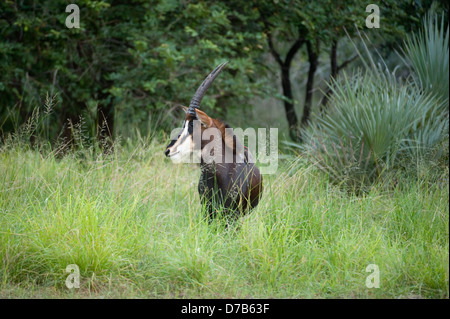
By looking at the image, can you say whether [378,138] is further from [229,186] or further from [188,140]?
[188,140]

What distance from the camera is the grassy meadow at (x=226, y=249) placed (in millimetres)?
3658

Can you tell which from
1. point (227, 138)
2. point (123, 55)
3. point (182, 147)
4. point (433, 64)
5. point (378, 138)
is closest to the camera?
point (182, 147)

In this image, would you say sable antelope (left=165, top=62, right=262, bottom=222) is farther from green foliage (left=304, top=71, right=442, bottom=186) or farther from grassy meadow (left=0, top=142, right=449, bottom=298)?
green foliage (left=304, top=71, right=442, bottom=186)

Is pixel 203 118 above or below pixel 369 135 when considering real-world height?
above

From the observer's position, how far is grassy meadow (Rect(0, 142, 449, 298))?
366 cm

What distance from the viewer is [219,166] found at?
13.3ft

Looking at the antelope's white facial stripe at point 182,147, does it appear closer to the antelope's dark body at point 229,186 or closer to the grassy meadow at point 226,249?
the antelope's dark body at point 229,186

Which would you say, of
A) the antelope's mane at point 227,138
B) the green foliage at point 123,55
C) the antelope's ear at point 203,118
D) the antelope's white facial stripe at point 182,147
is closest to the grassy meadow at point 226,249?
the antelope's white facial stripe at point 182,147

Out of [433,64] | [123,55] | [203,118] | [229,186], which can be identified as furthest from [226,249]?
[123,55]

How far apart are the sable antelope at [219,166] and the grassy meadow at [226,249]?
17 cm

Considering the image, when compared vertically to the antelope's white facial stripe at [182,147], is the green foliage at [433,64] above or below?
above

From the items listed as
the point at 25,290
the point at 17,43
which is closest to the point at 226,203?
the point at 25,290

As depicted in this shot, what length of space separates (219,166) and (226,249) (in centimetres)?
64

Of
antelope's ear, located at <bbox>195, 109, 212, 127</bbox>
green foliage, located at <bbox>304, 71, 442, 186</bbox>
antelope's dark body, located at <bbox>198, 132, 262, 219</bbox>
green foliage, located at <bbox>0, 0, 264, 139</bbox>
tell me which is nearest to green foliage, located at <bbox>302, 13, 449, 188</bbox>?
green foliage, located at <bbox>304, 71, 442, 186</bbox>
